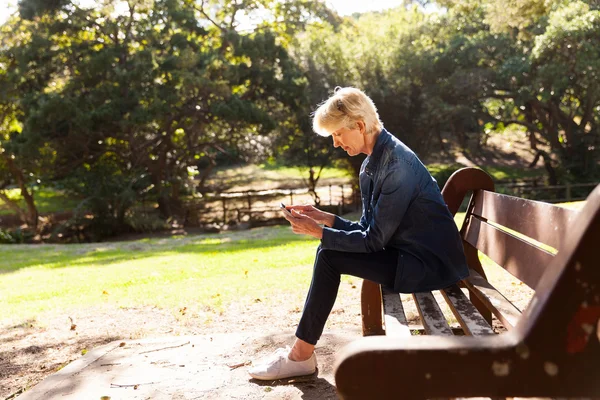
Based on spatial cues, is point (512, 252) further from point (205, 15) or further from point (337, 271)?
point (205, 15)

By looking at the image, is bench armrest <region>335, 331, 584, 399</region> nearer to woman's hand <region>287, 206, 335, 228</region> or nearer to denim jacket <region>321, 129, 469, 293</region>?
denim jacket <region>321, 129, 469, 293</region>

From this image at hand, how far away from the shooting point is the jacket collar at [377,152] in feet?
10.5

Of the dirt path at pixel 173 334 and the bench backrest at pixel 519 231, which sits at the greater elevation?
the bench backrest at pixel 519 231

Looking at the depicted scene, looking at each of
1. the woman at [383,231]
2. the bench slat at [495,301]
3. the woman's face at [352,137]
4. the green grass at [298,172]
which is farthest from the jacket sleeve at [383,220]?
the green grass at [298,172]

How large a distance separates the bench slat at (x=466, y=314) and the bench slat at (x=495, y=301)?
0.07 m

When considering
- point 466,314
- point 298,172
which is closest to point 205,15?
point 298,172

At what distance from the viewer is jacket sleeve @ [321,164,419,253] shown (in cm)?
294

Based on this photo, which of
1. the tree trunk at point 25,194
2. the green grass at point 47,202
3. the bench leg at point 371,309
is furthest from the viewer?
the green grass at point 47,202

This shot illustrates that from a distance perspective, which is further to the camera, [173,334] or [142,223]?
[142,223]

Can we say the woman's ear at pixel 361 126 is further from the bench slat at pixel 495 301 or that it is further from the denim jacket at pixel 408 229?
the bench slat at pixel 495 301

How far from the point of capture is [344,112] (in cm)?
314

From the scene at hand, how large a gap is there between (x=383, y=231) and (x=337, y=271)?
1.13 ft

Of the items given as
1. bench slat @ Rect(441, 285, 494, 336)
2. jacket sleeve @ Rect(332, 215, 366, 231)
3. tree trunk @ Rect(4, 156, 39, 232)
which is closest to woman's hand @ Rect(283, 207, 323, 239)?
jacket sleeve @ Rect(332, 215, 366, 231)

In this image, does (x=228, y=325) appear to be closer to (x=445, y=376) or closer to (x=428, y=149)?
(x=445, y=376)
